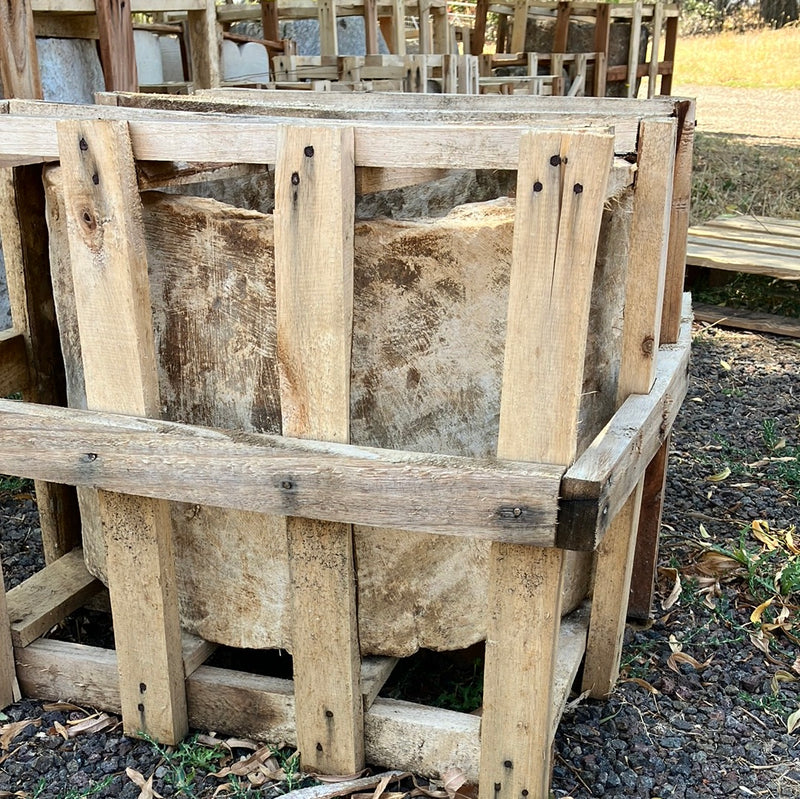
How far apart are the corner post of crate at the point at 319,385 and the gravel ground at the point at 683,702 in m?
0.24

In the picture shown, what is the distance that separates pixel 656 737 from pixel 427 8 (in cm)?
834

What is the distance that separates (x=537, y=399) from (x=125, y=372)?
2.79 ft

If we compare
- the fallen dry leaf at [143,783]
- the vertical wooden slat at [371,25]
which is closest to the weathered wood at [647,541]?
the fallen dry leaf at [143,783]

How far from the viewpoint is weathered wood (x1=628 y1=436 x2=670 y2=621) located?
2.72 metres

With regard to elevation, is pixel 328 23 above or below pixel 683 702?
above

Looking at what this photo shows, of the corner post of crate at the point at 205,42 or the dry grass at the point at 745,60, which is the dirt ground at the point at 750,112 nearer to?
the dry grass at the point at 745,60

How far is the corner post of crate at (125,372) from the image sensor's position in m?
1.83

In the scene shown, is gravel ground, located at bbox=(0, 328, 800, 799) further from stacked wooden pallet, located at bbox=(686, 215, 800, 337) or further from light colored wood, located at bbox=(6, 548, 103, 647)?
stacked wooden pallet, located at bbox=(686, 215, 800, 337)

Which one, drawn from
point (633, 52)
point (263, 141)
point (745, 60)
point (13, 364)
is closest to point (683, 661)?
point (263, 141)

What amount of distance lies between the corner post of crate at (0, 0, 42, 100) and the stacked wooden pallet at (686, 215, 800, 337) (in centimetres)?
410

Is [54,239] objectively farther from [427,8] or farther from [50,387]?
[427,8]

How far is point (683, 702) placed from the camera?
8.23ft

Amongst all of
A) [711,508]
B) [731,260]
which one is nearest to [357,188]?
[711,508]

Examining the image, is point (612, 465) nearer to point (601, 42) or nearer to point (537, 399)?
point (537, 399)
